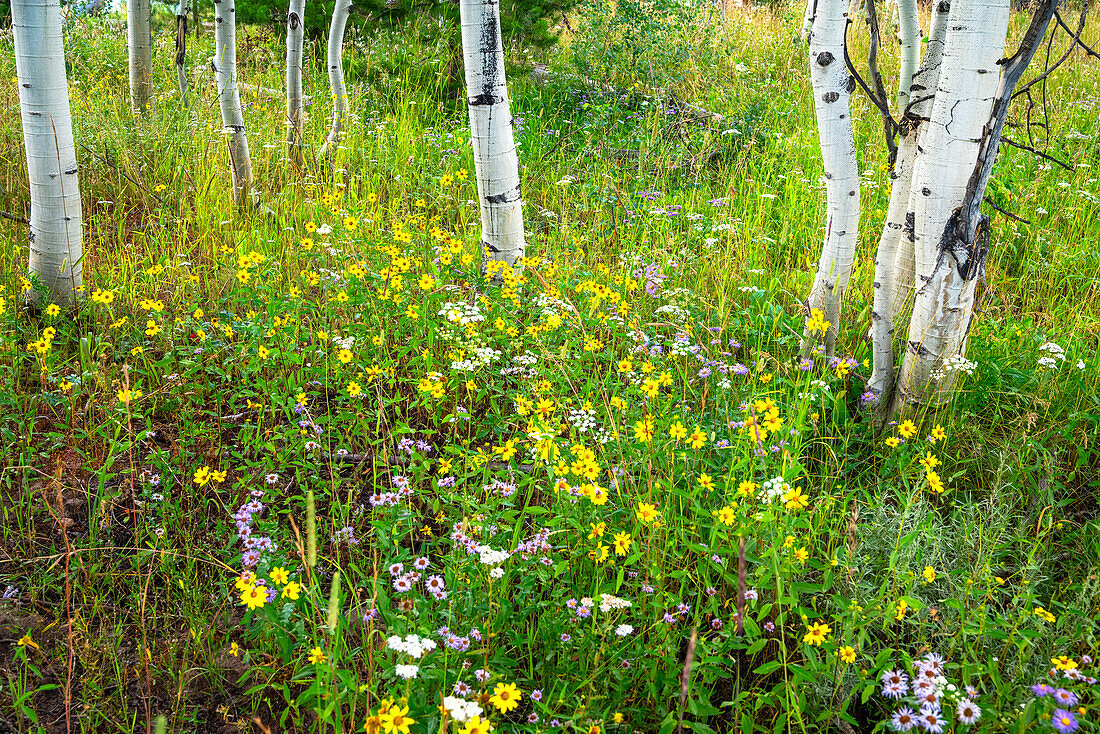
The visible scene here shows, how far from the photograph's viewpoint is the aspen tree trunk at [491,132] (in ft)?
11.2

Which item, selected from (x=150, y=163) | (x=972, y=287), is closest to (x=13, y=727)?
(x=972, y=287)

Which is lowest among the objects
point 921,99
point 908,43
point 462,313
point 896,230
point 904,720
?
point 904,720

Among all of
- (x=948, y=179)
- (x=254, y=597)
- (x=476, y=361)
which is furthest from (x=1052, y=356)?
(x=254, y=597)

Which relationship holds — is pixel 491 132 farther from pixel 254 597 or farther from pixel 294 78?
pixel 294 78

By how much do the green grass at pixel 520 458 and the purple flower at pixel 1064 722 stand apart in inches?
2.7

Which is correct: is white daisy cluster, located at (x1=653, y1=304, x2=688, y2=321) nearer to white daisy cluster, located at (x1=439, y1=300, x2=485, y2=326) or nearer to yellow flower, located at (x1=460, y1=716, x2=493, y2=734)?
white daisy cluster, located at (x1=439, y1=300, x2=485, y2=326)

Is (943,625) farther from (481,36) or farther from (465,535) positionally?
(481,36)

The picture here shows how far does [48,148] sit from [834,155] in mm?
3873

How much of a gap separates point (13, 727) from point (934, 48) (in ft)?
13.7

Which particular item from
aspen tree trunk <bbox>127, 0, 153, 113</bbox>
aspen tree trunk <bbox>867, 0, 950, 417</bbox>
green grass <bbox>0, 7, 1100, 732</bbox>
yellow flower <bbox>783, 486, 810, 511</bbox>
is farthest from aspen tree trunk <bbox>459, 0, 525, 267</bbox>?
aspen tree trunk <bbox>127, 0, 153, 113</bbox>

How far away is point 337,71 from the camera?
592 centimetres

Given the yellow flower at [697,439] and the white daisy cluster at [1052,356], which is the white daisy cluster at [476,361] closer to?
the yellow flower at [697,439]

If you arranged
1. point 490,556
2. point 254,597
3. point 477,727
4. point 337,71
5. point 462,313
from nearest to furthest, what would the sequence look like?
point 477,727 → point 254,597 → point 490,556 → point 462,313 → point 337,71

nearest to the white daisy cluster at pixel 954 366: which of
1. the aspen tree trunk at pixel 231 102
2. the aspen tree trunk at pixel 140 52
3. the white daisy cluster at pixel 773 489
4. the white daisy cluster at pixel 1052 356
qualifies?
the white daisy cluster at pixel 1052 356
